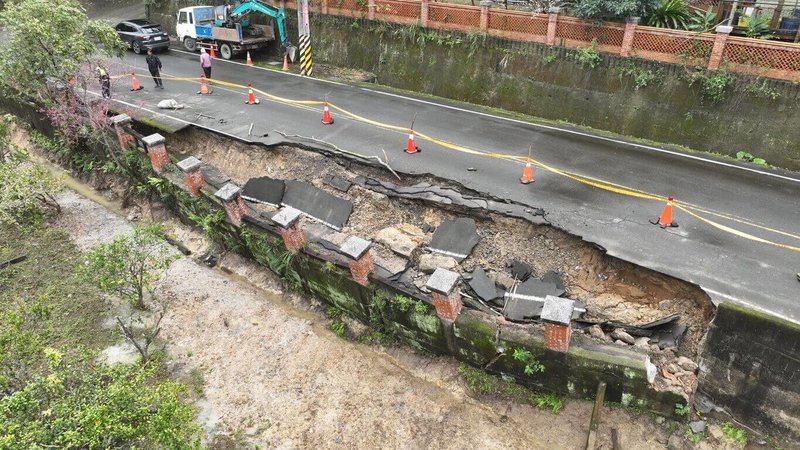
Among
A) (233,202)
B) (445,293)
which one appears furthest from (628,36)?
(233,202)

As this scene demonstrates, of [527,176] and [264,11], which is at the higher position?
[264,11]

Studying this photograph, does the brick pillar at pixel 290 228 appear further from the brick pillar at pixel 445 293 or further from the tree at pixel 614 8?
the tree at pixel 614 8

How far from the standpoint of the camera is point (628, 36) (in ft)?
48.2

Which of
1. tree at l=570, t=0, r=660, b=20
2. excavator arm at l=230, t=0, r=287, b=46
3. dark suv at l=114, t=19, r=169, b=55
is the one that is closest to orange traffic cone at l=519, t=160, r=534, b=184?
tree at l=570, t=0, r=660, b=20

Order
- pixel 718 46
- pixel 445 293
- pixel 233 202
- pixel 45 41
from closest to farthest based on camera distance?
pixel 445 293 → pixel 233 202 → pixel 718 46 → pixel 45 41

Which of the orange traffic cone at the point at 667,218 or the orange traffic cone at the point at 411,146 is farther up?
the orange traffic cone at the point at 411,146

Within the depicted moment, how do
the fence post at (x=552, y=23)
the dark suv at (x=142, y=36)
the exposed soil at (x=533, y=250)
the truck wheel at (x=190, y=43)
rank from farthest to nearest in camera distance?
1. the truck wheel at (x=190, y=43)
2. the dark suv at (x=142, y=36)
3. the fence post at (x=552, y=23)
4. the exposed soil at (x=533, y=250)

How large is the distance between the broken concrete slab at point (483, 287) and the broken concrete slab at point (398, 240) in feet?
4.83

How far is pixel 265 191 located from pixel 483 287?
6352 mm

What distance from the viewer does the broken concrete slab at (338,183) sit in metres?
12.5

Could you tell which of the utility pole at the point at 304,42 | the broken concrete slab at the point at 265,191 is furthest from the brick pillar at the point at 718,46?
the utility pole at the point at 304,42

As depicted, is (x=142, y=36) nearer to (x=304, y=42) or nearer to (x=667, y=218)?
(x=304, y=42)

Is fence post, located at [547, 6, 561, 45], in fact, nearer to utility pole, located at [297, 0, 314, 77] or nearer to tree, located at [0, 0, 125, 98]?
utility pole, located at [297, 0, 314, 77]

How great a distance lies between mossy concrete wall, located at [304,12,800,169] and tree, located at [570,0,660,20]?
1177 millimetres
